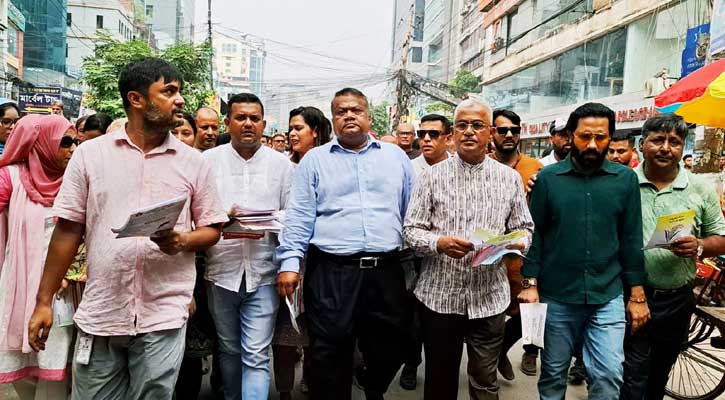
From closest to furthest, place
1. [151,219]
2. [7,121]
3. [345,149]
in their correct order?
[151,219], [345,149], [7,121]

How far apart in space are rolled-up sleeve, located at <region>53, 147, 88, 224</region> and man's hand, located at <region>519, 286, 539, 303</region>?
2.35 metres

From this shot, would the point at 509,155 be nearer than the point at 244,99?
No

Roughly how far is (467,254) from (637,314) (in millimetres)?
1039

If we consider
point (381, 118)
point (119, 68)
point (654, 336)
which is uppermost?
point (381, 118)

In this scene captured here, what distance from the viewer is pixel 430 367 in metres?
3.47

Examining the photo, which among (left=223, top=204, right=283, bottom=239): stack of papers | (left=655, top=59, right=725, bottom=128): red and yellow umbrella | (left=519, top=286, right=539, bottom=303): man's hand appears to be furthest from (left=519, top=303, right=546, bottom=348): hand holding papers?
(left=655, top=59, right=725, bottom=128): red and yellow umbrella

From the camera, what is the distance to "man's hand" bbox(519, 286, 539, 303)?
3.27 metres

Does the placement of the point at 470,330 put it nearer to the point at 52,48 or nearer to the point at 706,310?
the point at 706,310

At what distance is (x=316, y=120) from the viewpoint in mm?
5082

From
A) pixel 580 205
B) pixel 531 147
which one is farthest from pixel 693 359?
pixel 531 147

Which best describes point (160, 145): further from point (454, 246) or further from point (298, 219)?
point (454, 246)

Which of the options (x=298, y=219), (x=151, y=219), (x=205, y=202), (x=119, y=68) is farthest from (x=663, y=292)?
(x=119, y=68)

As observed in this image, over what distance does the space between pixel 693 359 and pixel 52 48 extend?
54.2m

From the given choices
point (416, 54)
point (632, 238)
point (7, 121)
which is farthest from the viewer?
point (416, 54)
